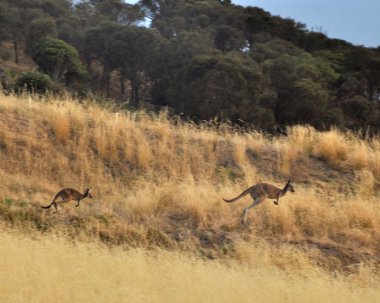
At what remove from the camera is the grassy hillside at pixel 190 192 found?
654 centimetres

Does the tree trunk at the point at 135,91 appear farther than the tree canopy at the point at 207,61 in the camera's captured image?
Yes

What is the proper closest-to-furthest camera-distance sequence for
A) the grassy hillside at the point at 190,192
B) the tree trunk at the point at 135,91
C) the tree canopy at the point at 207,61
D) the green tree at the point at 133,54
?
the grassy hillside at the point at 190,192, the tree canopy at the point at 207,61, the tree trunk at the point at 135,91, the green tree at the point at 133,54

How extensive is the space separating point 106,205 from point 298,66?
27419mm

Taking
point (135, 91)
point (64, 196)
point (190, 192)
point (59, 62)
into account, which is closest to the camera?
point (64, 196)

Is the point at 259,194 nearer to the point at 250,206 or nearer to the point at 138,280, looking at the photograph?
the point at 250,206

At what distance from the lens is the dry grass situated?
4332 mm

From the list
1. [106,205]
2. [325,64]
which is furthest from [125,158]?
[325,64]

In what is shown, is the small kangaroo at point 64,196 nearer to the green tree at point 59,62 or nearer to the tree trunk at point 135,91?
the green tree at point 59,62

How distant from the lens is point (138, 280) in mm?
4789

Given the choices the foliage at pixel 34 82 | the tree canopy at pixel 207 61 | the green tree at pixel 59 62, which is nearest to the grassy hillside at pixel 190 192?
the foliage at pixel 34 82

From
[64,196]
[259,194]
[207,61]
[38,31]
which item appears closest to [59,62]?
[38,31]

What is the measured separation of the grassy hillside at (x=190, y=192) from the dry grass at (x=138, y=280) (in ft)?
0.16

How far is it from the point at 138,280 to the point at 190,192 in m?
3.86

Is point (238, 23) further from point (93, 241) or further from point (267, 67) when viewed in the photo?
point (93, 241)
